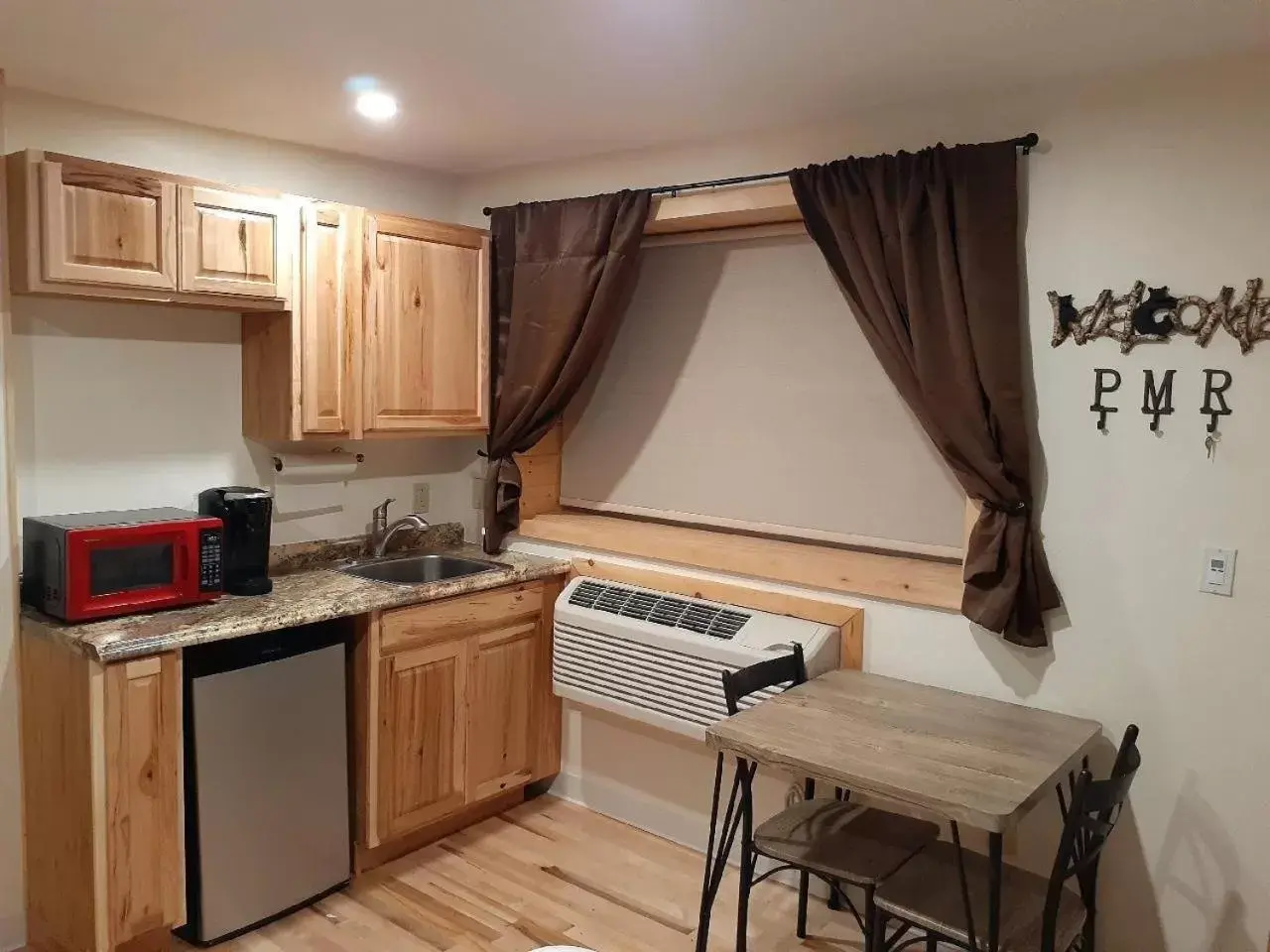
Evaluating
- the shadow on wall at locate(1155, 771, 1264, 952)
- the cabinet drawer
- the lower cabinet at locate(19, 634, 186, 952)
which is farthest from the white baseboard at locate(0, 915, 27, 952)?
the shadow on wall at locate(1155, 771, 1264, 952)

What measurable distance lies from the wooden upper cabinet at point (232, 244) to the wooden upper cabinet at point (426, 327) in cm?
35

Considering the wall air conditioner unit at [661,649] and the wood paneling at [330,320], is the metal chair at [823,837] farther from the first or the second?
the wood paneling at [330,320]

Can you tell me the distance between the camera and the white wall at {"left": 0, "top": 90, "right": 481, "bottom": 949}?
2697 millimetres

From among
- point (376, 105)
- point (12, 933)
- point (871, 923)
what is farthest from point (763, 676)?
point (12, 933)

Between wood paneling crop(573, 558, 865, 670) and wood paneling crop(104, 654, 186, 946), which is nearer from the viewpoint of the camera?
wood paneling crop(104, 654, 186, 946)

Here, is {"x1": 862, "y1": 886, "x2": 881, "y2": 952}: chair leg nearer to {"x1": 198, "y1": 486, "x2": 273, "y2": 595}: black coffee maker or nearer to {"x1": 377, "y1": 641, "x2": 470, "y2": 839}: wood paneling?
{"x1": 377, "y1": 641, "x2": 470, "y2": 839}: wood paneling

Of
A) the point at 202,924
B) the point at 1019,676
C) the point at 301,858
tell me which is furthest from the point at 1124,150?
the point at 202,924

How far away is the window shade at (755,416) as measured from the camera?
10.0 ft

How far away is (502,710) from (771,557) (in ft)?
3.68

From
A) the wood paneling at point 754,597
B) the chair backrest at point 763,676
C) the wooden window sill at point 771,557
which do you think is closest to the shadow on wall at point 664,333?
the wooden window sill at point 771,557

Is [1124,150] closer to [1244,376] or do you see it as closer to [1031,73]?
[1031,73]

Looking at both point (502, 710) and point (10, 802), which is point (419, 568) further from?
point (10, 802)

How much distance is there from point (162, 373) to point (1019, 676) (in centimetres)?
273

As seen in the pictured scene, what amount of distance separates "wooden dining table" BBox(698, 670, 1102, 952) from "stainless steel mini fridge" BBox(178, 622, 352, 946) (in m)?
1.20
